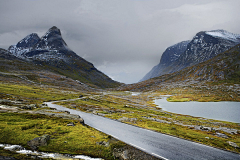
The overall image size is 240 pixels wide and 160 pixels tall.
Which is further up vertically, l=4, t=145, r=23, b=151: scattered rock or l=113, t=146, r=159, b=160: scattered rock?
l=4, t=145, r=23, b=151: scattered rock

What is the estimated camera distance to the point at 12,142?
938 inches

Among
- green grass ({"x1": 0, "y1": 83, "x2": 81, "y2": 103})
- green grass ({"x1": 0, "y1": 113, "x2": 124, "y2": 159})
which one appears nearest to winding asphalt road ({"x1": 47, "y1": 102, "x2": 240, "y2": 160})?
green grass ({"x1": 0, "y1": 113, "x2": 124, "y2": 159})

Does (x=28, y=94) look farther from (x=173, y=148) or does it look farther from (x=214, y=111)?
(x=214, y=111)

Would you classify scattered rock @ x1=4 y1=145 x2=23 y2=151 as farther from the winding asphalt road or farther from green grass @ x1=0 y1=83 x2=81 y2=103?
green grass @ x1=0 y1=83 x2=81 y2=103

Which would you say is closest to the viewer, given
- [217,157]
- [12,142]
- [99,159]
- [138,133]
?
[99,159]

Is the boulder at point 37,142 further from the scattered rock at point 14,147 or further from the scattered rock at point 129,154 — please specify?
the scattered rock at point 129,154

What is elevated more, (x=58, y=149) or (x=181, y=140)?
(x=58, y=149)

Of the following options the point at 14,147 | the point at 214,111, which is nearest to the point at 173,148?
the point at 14,147

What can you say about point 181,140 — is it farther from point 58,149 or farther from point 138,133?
point 58,149

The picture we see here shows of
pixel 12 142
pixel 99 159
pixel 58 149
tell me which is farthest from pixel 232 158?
pixel 12 142

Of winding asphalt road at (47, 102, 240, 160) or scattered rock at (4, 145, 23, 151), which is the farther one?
winding asphalt road at (47, 102, 240, 160)

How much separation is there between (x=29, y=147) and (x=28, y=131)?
6.67 metres

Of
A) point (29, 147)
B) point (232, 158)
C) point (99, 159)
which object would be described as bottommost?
point (232, 158)

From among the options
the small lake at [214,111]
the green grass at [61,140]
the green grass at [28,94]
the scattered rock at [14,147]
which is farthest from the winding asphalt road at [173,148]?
the green grass at [28,94]
